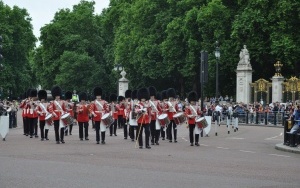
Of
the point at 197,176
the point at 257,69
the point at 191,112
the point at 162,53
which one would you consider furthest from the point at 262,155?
the point at 162,53

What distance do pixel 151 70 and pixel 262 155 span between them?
40.5 metres

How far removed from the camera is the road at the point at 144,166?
12.2 metres

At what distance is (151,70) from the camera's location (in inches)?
2341

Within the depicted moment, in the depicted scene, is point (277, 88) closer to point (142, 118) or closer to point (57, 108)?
point (57, 108)

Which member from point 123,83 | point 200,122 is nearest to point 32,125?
point 200,122

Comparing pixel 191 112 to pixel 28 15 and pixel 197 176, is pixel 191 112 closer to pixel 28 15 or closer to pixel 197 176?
pixel 197 176

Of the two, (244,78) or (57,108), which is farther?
(244,78)

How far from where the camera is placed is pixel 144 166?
49.7 feet

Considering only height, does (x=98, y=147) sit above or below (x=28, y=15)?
below

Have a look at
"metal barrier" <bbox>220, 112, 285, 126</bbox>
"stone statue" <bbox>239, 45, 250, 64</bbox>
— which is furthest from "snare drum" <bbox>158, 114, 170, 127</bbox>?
"stone statue" <bbox>239, 45, 250, 64</bbox>

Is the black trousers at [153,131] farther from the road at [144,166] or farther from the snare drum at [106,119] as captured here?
the snare drum at [106,119]

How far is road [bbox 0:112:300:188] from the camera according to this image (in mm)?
12211

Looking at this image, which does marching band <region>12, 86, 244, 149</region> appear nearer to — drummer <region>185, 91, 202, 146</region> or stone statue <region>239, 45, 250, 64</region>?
drummer <region>185, 91, 202, 146</region>

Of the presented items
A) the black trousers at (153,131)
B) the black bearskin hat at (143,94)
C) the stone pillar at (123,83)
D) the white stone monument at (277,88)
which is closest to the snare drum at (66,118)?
the black trousers at (153,131)
